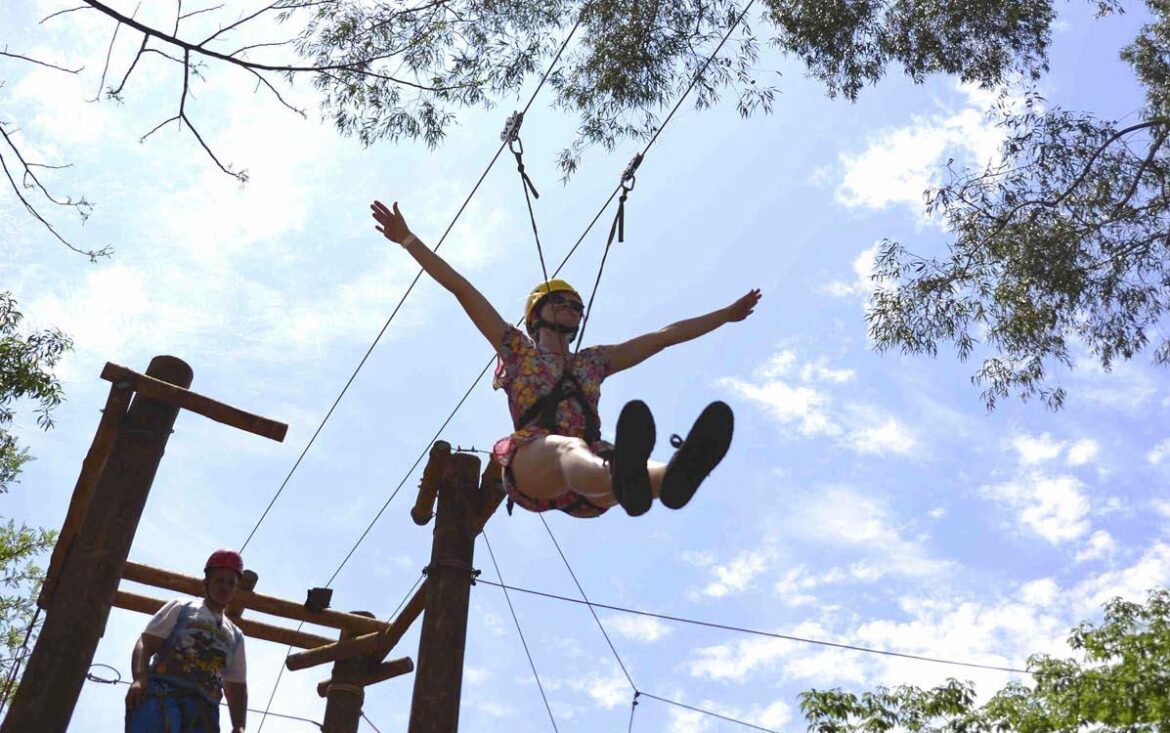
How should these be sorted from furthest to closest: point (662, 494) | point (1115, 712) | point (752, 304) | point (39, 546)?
point (39, 546)
point (1115, 712)
point (752, 304)
point (662, 494)

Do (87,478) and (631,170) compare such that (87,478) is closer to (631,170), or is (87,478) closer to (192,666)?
(192,666)

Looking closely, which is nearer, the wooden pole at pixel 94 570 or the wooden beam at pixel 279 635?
the wooden pole at pixel 94 570

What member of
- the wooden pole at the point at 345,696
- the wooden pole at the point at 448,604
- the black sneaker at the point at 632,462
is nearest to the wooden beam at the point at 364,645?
the wooden pole at the point at 345,696

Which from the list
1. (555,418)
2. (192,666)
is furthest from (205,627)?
(555,418)

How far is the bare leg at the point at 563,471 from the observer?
4.19m

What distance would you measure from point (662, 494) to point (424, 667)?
2.70 m

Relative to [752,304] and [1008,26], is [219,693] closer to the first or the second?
[752,304]

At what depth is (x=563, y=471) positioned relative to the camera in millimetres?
4422

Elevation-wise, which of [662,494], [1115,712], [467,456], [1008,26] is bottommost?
[662,494]

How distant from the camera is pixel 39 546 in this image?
18.1 meters

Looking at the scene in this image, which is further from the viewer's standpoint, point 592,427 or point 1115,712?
point 1115,712

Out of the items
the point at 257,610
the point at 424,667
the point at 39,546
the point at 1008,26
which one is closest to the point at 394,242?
the point at 424,667

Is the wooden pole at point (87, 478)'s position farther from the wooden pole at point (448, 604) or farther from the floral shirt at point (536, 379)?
the floral shirt at point (536, 379)

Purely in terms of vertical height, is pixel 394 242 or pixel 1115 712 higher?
pixel 1115 712
